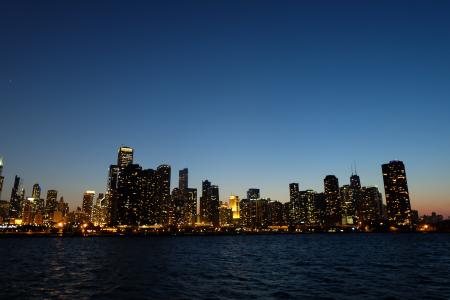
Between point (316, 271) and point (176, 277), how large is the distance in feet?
75.7

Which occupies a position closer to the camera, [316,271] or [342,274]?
[342,274]

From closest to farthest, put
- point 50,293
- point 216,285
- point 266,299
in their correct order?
1. point 266,299
2. point 50,293
3. point 216,285

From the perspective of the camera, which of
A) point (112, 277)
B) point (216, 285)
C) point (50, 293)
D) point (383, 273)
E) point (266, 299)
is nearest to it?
point (266, 299)

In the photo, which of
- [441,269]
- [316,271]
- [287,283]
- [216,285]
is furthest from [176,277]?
[441,269]

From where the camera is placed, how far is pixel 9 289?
40.0 metres

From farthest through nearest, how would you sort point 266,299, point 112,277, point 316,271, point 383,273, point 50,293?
point 316,271
point 383,273
point 112,277
point 50,293
point 266,299

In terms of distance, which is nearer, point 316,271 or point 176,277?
point 176,277

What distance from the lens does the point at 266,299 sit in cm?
3481

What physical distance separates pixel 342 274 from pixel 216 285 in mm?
21084

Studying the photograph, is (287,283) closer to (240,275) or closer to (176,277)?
(240,275)

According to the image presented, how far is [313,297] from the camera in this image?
1417 inches

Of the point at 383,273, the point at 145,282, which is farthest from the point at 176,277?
the point at 383,273

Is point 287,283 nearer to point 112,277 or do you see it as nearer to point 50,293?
point 112,277

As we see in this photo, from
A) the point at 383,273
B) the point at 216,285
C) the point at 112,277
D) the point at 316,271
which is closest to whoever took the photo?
the point at 216,285
